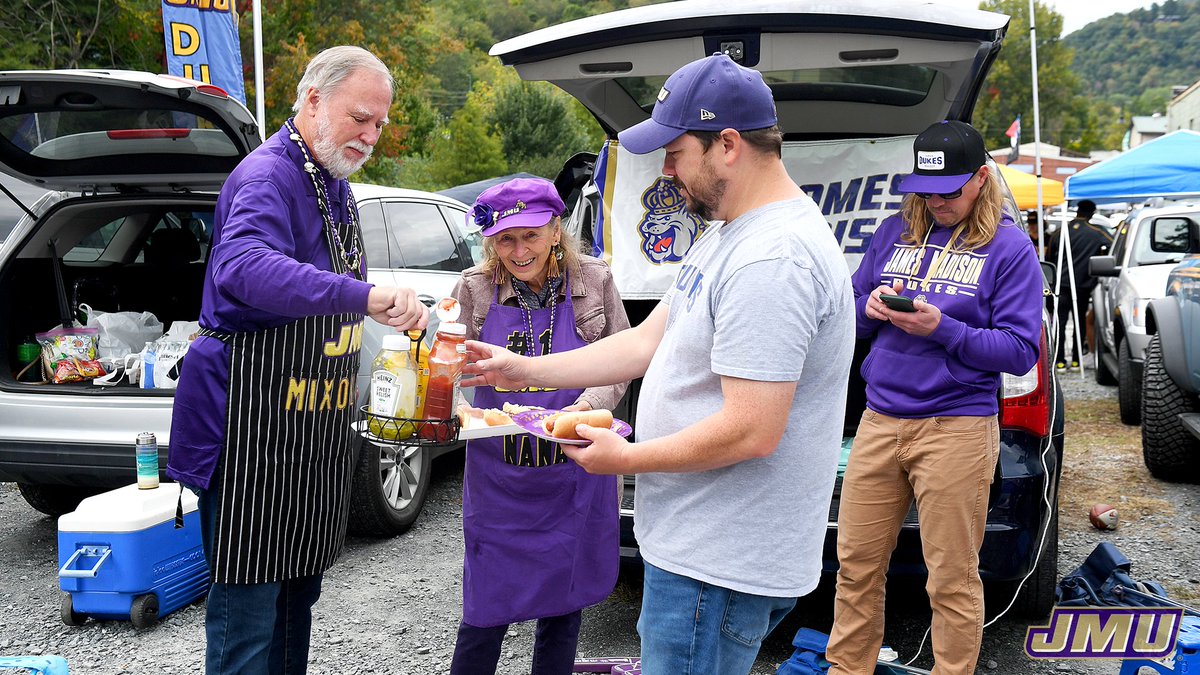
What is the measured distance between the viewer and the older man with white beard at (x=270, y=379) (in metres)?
2.40

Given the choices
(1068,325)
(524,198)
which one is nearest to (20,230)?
(524,198)

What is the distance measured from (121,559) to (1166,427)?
19.2 feet

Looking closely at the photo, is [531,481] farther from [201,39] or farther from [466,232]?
[201,39]

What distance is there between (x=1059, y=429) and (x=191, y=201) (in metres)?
3.77

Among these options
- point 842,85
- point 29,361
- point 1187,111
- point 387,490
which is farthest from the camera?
point 1187,111

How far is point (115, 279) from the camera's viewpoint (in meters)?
5.22

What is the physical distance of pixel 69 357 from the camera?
456cm

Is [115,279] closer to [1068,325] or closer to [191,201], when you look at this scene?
[191,201]

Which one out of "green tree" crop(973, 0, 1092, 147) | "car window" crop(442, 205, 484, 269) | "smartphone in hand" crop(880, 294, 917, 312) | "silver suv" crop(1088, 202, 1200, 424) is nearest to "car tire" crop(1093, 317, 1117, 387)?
"silver suv" crop(1088, 202, 1200, 424)

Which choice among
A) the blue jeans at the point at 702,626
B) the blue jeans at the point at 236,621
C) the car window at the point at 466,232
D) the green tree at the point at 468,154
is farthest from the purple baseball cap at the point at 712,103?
the green tree at the point at 468,154

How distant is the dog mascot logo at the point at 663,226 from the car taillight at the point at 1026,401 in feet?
5.40

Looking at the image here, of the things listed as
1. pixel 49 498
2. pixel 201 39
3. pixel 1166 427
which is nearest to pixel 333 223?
pixel 49 498

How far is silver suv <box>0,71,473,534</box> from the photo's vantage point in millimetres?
3621

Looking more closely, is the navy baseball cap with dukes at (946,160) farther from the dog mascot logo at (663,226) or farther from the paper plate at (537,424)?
the dog mascot logo at (663,226)
